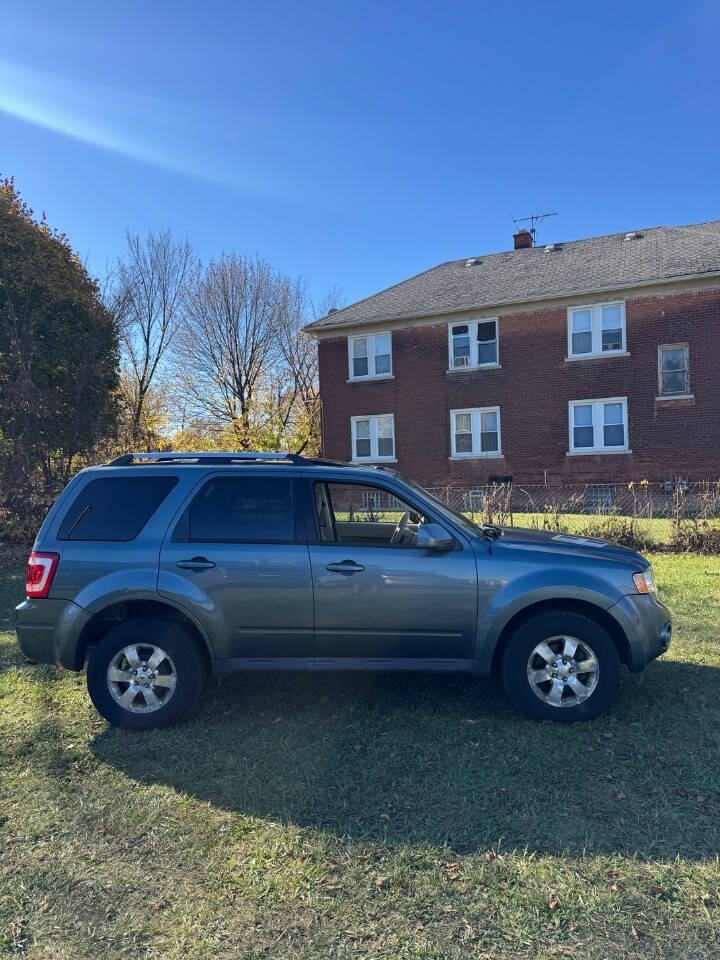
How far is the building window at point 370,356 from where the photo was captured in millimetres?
22453

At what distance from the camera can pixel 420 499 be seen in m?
4.48

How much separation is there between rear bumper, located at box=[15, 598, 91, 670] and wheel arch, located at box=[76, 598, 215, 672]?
4 cm

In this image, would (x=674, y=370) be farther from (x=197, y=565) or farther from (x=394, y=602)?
(x=197, y=565)

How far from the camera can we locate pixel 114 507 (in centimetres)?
445

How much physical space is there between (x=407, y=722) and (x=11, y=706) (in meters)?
2.94

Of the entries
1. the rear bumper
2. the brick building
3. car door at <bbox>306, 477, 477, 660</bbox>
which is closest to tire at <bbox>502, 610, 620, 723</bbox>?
car door at <bbox>306, 477, 477, 660</bbox>

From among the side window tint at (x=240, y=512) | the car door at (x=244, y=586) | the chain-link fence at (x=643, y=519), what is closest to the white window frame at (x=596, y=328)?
the chain-link fence at (x=643, y=519)

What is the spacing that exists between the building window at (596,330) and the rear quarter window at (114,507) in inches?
697

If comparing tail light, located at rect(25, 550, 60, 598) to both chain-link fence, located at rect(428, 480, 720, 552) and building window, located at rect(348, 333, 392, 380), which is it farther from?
building window, located at rect(348, 333, 392, 380)

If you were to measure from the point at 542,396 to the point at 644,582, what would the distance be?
1672 centimetres

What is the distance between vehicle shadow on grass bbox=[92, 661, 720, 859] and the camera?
3113mm

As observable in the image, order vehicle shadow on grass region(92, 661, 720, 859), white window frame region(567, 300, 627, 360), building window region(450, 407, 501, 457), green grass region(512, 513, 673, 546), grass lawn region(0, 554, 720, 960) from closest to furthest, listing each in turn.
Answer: grass lawn region(0, 554, 720, 960) < vehicle shadow on grass region(92, 661, 720, 859) < green grass region(512, 513, 673, 546) < white window frame region(567, 300, 627, 360) < building window region(450, 407, 501, 457)

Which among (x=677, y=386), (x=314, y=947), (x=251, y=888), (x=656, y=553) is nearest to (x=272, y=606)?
(x=251, y=888)

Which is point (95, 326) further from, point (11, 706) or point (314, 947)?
point (314, 947)
